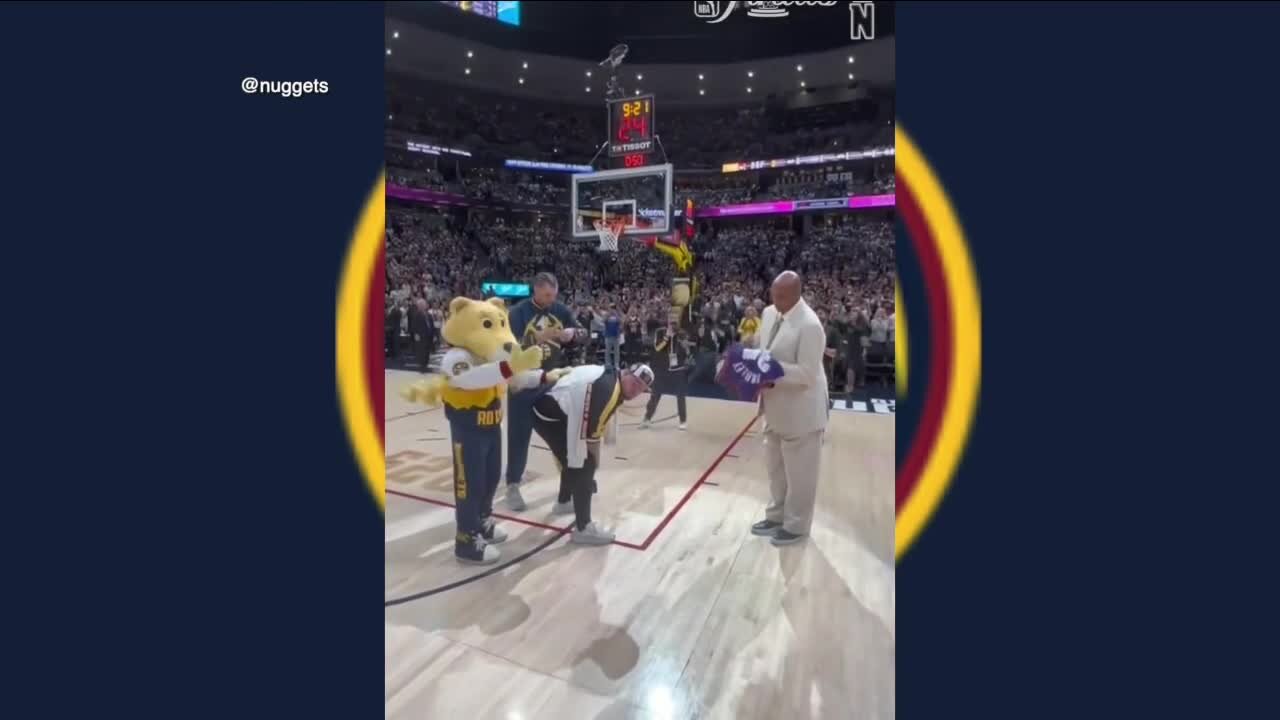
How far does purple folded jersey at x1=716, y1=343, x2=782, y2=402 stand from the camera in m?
2.50

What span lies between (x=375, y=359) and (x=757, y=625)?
162 centimetres

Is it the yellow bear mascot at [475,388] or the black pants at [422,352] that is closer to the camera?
the yellow bear mascot at [475,388]

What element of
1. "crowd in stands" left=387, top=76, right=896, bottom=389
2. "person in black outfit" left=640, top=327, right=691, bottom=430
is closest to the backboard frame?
"person in black outfit" left=640, top=327, right=691, bottom=430

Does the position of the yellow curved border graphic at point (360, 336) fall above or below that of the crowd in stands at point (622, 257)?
below

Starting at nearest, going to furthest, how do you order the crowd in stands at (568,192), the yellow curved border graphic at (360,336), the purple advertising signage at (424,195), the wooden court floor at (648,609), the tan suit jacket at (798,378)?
the yellow curved border graphic at (360,336) → the wooden court floor at (648,609) → the tan suit jacket at (798,378) → the crowd in stands at (568,192) → the purple advertising signage at (424,195)

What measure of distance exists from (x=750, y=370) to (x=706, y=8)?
12.1 metres

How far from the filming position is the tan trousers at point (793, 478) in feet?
8.87

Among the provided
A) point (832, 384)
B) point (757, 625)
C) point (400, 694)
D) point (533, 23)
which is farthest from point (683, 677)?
point (533, 23)

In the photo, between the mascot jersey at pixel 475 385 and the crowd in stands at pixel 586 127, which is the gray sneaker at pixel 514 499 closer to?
the mascot jersey at pixel 475 385

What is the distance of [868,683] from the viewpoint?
1.75 m

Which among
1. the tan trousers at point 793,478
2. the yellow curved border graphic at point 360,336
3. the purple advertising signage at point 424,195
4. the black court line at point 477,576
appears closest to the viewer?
the yellow curved border graphic at point 360,336

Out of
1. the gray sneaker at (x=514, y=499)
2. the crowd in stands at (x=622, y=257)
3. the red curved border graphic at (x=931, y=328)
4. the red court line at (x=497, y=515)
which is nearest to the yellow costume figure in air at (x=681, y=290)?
the crowd in stands at (x=622, y=257)

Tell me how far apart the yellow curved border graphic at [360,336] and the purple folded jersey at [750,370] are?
1.68m

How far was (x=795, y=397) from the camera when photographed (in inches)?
105
